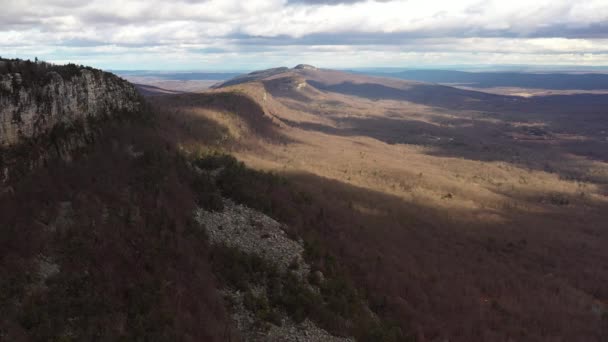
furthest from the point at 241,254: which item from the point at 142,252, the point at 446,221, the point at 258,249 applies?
the point at 446,221

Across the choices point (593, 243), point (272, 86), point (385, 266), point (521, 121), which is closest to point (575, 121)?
point (521, 121)

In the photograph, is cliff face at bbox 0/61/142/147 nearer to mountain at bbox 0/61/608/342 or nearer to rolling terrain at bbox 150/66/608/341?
mountain at bbox 0/61/608/342

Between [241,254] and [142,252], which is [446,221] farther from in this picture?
[142,252]

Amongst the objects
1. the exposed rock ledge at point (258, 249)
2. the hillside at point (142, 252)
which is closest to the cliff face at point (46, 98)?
the hillside at point (142, 252)

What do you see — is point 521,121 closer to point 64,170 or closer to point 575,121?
point 575,121

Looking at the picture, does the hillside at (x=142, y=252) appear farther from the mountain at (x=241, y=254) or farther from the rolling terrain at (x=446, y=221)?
the rolling terrain at (x=446, y=221)

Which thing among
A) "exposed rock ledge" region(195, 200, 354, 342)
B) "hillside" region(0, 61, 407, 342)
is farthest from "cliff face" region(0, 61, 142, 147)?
"exposed rock ledge" region(195, 200, 354, 342)

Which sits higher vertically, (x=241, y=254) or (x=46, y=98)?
(x=46, y=98)
